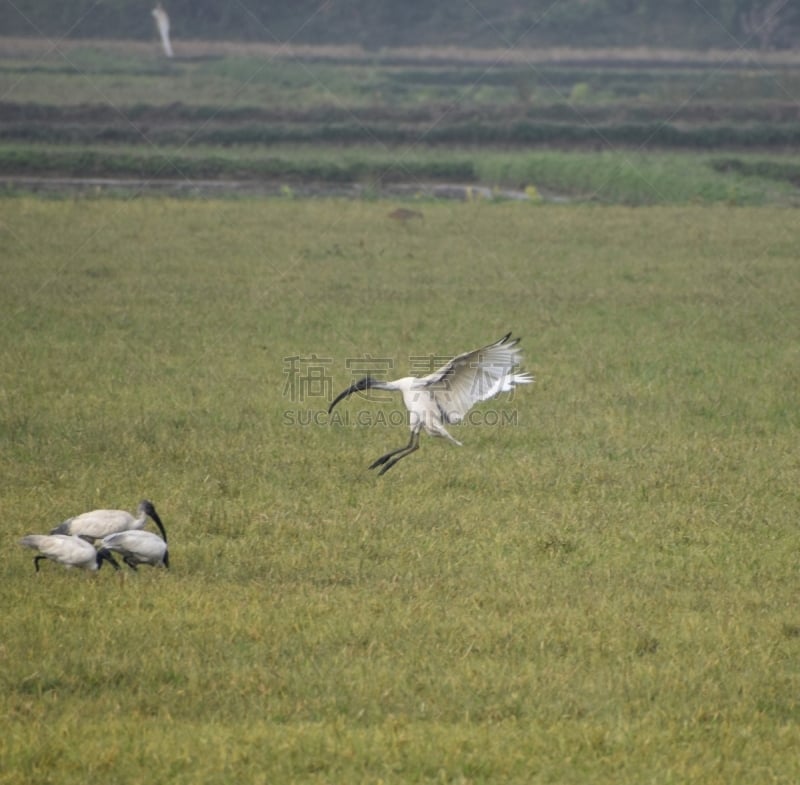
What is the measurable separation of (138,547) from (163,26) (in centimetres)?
5756

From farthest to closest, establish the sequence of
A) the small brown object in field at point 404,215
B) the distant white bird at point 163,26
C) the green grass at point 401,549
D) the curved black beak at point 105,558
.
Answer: the distant white bird at point 163,26, the small brown object in field at point 404,215, the curved black beak at point 105,558, the green grass at point 401,549

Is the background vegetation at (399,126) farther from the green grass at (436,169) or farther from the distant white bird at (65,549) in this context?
the distant white bird at (65,549)

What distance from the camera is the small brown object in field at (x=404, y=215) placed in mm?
23094

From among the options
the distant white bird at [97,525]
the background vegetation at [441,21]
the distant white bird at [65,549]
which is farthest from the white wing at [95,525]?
the background vegetation at [441,21]

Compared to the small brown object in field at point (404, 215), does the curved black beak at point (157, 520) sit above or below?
below

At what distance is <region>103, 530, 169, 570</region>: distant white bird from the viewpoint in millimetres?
6137

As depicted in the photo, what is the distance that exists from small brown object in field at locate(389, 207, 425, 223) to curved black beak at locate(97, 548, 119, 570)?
55.8 ft

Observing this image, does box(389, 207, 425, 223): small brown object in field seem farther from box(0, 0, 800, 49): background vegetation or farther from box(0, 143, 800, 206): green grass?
box(0, 0, 800, 49): background vegetation

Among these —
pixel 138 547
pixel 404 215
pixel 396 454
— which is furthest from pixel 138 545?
pixel 404 215

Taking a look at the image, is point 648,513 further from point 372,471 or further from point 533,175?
point 533,175

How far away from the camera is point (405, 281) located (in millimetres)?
16484

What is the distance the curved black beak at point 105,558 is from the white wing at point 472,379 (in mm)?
2231

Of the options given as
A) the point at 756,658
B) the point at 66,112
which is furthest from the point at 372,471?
the point at 66,112

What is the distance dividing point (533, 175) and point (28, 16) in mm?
39265
